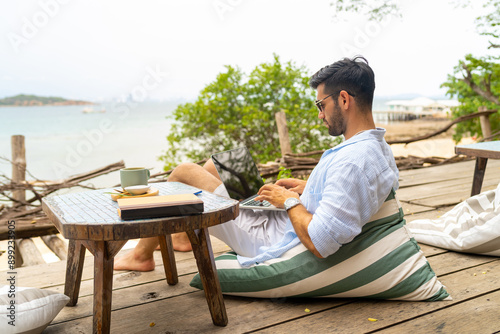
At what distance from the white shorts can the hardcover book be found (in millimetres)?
643

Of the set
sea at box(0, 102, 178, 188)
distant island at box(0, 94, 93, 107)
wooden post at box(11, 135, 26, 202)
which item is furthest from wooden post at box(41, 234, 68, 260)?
distant island at box(0, 94, 93, 107)

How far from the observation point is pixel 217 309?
67.2 inches

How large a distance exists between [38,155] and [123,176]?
26.0 metres

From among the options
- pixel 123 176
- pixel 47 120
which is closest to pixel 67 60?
pixel 47 120

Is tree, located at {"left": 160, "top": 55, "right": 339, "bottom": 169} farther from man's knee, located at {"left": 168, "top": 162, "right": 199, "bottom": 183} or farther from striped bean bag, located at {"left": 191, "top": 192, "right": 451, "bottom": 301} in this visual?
striped bean bag, located at {"left": 191, "top": 192, "right": 451, "bottom": 301}

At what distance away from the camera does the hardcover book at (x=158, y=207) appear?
55.1 inches

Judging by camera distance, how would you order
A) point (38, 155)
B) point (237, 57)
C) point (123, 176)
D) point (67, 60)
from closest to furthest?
1. point (123, 176)
2. point (38, 155)
3. point (67, 60)
4. point (237, 57)

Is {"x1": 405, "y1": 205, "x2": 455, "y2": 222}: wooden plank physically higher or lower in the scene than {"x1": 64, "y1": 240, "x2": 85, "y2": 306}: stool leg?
lower

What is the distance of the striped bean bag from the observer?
1807 mm

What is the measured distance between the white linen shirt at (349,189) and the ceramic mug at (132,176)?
0.74m

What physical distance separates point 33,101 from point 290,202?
155ft

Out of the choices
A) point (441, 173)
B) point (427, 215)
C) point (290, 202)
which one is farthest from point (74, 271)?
point (441, 173)

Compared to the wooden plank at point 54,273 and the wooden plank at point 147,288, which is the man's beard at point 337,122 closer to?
the wooden plank at point 147,288

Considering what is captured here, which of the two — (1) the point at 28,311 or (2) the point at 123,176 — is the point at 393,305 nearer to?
(2) the point at 123,176
